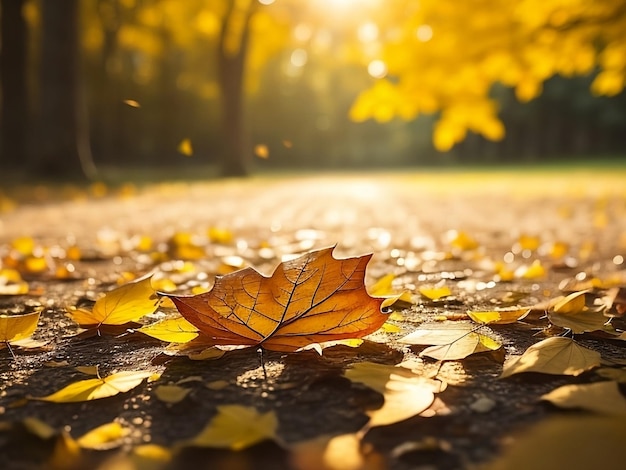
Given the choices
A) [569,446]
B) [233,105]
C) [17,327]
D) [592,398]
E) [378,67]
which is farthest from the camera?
[233,105]

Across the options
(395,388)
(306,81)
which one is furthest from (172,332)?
(306,81)

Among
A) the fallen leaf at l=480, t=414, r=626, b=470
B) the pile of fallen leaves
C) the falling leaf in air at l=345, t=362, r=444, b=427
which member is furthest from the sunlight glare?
the fallen leaf at l=480, t=414, r=626, b=470

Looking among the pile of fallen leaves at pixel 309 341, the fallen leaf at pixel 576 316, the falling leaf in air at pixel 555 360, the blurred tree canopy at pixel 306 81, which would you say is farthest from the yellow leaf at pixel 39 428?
the blurred tree canopy at pixel 306 81

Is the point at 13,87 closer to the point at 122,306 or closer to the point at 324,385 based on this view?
the point at 122,306

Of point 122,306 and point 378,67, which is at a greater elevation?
point 378,67

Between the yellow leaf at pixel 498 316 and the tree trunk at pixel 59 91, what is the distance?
9811 millimetres

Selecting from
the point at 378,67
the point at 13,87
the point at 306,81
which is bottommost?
the point at 378,67

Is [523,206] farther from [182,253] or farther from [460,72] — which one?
[182,253]

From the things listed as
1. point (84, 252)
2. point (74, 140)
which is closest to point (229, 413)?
point (84, 252)

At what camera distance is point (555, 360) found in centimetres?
115

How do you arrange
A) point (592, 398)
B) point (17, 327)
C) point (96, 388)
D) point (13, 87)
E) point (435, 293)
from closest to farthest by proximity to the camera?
point (592, 398), point (96, 388), point (17, 327), point (435, 293), point (13, 87)

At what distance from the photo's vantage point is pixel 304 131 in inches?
1547

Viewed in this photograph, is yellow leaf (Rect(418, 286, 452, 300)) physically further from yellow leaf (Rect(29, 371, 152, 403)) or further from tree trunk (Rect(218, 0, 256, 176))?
tree trunk (Rect(218, 0, 256, 176))

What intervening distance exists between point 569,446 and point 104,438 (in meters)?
0.63
